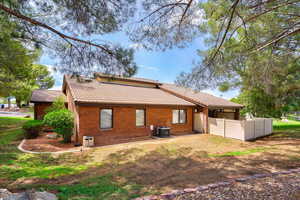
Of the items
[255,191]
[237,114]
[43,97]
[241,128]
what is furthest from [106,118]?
[237,114]

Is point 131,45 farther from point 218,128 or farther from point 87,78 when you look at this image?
point 218,128

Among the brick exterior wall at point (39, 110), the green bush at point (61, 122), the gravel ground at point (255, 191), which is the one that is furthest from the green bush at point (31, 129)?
the gravel ground at point (255, 191)

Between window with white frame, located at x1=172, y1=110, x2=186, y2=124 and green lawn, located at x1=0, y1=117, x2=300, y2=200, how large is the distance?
570 cm

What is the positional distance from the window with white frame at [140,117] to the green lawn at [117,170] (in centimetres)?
365

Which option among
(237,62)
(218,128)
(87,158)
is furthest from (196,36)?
(218,128)

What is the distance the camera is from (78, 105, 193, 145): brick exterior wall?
9.13 meters

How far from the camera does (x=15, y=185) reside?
412 cm

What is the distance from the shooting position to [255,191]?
3.62 meters

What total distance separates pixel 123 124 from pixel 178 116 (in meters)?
5.59

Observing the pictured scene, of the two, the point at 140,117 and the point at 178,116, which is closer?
the point at 140,117

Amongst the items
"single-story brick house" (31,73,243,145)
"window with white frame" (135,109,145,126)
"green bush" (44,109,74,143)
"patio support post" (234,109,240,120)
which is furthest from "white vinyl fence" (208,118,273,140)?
"green bush" (44,109,74,143)

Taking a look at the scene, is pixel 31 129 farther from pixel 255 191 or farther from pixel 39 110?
pixel 255 191

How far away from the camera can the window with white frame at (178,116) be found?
13440mm

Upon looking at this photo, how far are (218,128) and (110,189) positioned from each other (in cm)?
1097
